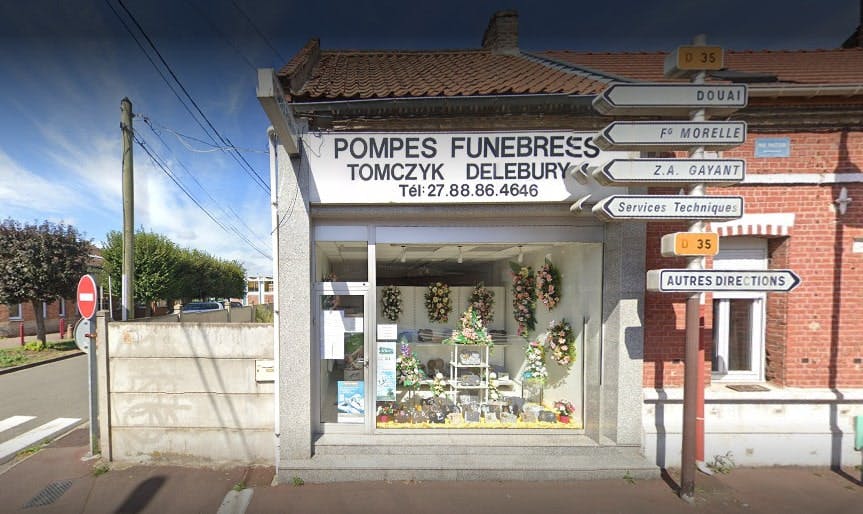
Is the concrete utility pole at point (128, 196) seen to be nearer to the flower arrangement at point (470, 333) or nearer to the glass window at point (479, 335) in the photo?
the glass window at point (479, 335)

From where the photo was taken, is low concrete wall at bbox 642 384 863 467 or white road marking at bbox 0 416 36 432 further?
white road marking at bbox 0 416 36 432

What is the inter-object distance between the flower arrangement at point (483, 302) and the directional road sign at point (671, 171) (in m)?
2.64

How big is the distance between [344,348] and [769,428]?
520 centimetres

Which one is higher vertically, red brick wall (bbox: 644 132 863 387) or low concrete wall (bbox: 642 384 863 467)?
red brick wall (bbox: 644 132 863 387)

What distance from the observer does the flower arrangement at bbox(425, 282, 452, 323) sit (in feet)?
18.0

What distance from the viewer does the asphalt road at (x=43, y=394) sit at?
6.23 meters

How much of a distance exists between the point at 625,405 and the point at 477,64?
5352mm

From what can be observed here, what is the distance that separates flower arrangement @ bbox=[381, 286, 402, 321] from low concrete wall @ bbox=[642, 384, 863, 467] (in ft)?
10.7

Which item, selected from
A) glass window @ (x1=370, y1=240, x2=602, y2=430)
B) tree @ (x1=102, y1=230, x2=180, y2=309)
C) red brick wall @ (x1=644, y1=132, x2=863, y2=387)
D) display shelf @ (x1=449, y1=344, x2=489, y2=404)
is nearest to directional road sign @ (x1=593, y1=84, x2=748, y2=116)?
red brick wall @ (x1=644, y1=132, x2=863, y2=387)

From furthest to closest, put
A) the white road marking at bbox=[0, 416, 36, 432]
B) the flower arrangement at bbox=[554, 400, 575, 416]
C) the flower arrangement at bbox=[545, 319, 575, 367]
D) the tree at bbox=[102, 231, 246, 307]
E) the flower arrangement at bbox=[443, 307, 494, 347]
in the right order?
the tree at bbox=[102, 231, 246, 307], the white road marking at bbox=[0, 416, 36, 432], the flower arrangement at bbox=[443, 307, 494, 347], the flower arrangement at bbox=[545, 319, 575, 367], the flower arrangement at bbox=[554, 400, 575, 416]

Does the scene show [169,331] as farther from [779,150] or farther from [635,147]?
[779,150]

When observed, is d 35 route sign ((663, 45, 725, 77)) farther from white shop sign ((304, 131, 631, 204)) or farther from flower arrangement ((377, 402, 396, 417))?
flower arrangement ((377, 402, 396, 417))

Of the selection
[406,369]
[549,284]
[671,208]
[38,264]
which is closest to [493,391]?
[406,369]

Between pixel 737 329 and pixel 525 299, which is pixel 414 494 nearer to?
pixel 525 299
